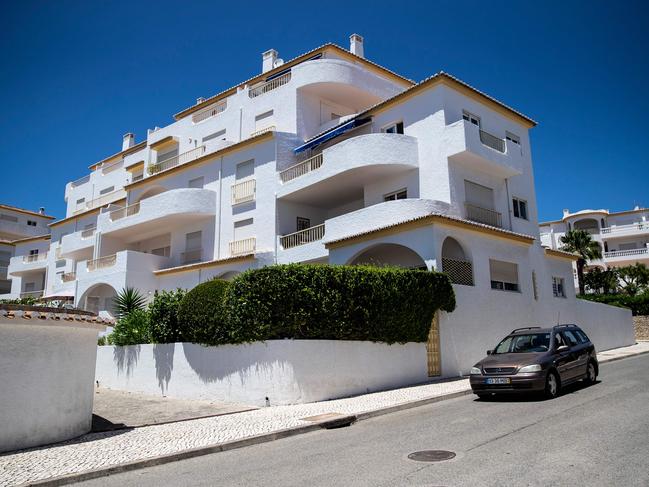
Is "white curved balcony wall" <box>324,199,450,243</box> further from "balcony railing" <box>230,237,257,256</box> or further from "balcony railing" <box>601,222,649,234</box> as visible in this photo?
"balcony railing" <box>601,222,649,234</box>

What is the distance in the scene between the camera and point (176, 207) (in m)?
28.2

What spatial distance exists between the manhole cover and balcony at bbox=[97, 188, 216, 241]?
22738 millimetres

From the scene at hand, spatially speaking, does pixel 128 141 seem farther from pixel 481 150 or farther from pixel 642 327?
pixel 642 327

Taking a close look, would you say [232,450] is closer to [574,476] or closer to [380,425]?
[380,425]

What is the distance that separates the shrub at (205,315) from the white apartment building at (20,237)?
30864 millimetres

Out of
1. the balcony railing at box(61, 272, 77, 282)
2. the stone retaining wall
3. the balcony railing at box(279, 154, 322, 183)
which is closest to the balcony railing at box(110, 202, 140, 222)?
the balcony railing at box(61, 272, 77, 282)

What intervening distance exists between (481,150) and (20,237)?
163 ft

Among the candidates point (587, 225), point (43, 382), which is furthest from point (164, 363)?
point (587, 225)

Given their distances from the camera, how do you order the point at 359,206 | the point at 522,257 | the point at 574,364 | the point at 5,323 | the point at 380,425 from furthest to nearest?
the point at 359,206 < the point at 522,257 < the point at 574,364 < the point at 380,425 < the point at 5,323

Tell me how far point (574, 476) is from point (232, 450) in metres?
5.42

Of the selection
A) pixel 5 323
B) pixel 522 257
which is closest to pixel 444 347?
pixel 522 257

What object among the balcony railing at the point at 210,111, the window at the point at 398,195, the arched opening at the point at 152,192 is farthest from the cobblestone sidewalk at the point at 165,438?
the balcony railing at the point at 210,111

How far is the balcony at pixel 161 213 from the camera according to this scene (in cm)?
2814

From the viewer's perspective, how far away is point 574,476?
568 centimetres
